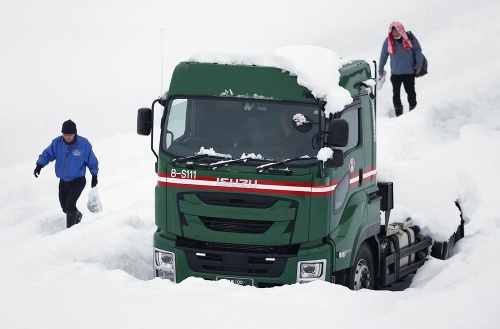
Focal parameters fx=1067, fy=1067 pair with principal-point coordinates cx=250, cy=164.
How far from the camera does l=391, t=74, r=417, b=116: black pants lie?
21594mm

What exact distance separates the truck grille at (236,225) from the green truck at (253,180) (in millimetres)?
10

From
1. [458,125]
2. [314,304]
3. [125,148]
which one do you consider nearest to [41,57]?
[125,148]

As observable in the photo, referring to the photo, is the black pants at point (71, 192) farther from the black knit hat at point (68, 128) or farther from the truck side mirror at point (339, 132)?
the truck side mirror at point (339, 132)

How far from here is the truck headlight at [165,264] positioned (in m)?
11.0

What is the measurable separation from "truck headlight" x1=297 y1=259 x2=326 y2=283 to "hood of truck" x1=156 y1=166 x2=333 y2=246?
24cm

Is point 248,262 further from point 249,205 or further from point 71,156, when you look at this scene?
point 71,156

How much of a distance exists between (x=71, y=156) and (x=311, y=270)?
5197 mm

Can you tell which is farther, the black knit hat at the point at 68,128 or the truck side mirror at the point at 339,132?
the black knit hat at the point at 68,128

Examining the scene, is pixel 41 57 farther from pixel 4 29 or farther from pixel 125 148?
pixel 125 148

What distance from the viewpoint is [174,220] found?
1096 centimetres

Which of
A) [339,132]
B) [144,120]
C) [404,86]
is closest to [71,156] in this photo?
[144,120]

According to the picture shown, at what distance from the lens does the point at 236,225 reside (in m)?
10.7

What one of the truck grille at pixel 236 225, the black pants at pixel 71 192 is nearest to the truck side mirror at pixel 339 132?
the truck grille at pixel 236 225

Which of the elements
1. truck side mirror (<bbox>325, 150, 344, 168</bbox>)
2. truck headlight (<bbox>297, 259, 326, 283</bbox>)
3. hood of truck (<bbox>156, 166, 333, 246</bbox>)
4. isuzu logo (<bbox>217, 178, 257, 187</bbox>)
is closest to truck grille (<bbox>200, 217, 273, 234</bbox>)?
hood of truck (<bbox>156, 166, 333, 246</bbox>)
